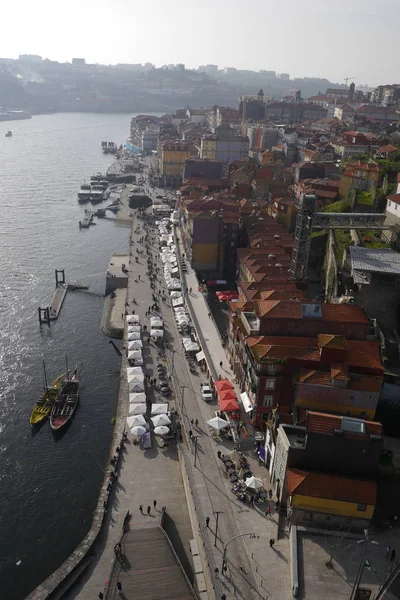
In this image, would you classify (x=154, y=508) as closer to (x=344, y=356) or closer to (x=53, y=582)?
(x=53, y=582)

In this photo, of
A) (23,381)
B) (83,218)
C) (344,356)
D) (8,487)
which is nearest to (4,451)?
(8,487)

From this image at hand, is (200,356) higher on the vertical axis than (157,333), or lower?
higher

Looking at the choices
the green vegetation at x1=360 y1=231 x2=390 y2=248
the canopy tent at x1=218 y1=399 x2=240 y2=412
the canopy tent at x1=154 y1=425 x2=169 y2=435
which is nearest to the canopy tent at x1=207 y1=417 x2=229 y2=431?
the canopy tent at x1=218 y1=399 x2=240 y2=412

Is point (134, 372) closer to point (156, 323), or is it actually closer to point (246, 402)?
point (156, 323)

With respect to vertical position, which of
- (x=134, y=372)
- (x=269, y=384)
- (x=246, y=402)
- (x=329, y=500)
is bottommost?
(x=134, y=372)

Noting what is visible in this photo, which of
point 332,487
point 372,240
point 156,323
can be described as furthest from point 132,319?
point 332,487

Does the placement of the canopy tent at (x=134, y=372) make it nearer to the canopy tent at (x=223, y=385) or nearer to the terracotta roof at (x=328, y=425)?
the canopy tent at (x=223, y=385)
